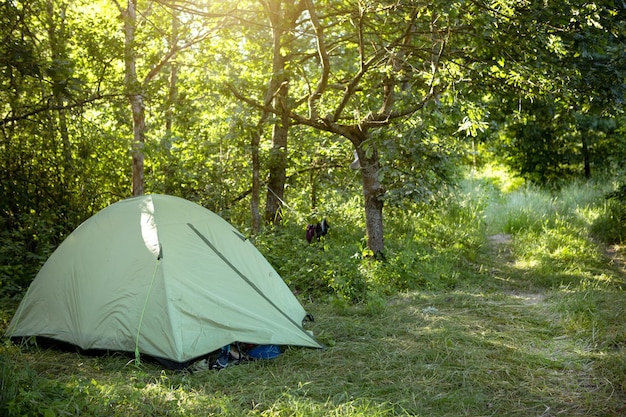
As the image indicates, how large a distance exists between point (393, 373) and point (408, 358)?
0.34m

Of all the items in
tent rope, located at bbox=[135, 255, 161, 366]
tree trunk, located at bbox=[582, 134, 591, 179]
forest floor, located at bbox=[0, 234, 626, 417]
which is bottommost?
forest floor, located at bbox=[0, 234, 626, 417]

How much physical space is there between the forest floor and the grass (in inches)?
0.5

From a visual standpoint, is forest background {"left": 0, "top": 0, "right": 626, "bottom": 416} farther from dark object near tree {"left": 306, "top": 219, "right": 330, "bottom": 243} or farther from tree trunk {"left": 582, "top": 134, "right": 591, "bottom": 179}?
tree trunk {"left": 582, "top": 134, "right": 591, "bottom": 179}

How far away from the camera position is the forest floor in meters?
3.51

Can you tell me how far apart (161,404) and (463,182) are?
11.8m

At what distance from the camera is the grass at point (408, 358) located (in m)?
3.57

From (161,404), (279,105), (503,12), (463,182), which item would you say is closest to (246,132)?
(279,105)

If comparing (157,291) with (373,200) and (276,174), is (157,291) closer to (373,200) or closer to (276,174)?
(373,200)

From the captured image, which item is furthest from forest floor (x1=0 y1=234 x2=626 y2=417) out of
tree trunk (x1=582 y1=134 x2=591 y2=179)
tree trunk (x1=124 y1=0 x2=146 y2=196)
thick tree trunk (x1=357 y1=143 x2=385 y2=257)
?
tree trunk (x1=582 y1=134 x2=591 y2=179)

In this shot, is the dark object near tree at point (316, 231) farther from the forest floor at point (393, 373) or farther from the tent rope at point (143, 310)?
the tent rope at point (143, 310)

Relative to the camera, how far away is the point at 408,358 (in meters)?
4.54

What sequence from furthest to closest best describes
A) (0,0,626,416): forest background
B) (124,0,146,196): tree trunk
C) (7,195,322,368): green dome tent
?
(124,0,146,196): tree trunk, (7,195,322,368): green dome tent, (0,0,626,416): forest background

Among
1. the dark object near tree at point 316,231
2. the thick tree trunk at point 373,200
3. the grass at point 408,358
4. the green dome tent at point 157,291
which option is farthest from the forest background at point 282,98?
the green dome tent at point 157,291

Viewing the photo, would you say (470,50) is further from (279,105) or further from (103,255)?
(103,255)
